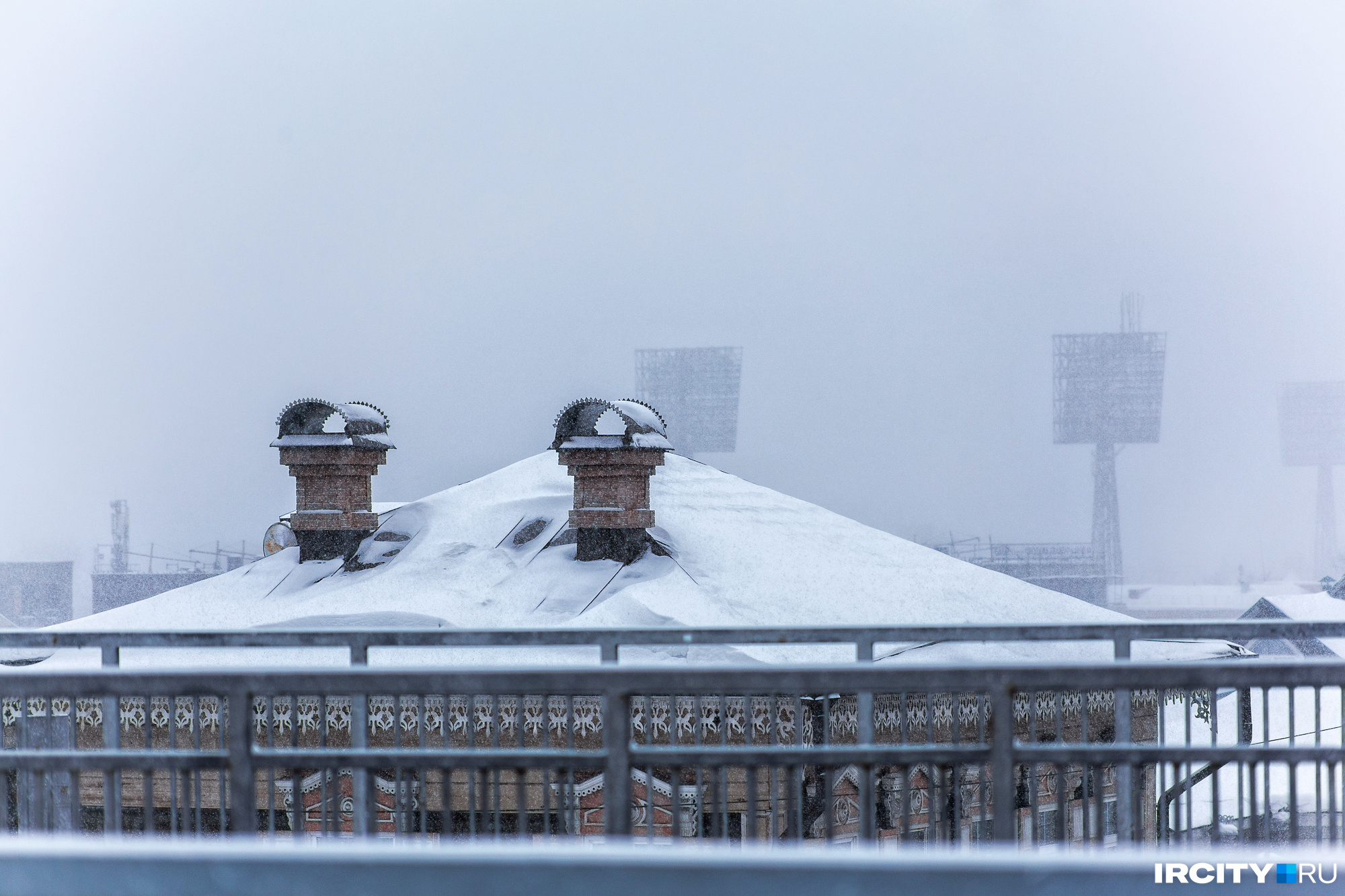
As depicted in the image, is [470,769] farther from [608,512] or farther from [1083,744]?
[608,512]

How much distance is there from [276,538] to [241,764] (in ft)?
56.2

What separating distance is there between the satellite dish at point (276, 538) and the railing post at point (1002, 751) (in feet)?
57.5

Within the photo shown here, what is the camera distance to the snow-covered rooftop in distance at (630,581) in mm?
14414

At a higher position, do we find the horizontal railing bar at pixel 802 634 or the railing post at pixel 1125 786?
the horizontal railing bar at pixel 802 634

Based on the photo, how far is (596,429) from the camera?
1628 cm

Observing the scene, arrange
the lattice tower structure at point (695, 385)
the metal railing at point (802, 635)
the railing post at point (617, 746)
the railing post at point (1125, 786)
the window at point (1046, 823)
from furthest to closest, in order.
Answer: the lattice tower structure at point (695, 385), the window at point (1046, 823), the metal railing at point (802, 635), the railing post at point (1125, 786), the railing post at point (617, 746)

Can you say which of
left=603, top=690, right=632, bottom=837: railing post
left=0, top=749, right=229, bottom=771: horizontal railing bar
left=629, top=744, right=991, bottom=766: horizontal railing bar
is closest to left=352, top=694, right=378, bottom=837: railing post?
left=0, top=749, right=229, bottom=771: horizontal railing bar

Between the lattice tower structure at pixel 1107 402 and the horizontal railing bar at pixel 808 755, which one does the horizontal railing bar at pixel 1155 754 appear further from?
the lattice tower structure at pixel 1107 402

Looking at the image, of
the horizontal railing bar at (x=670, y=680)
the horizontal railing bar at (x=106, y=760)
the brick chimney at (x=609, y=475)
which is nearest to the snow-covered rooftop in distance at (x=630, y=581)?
the brick chimney at (x=609, y=475)

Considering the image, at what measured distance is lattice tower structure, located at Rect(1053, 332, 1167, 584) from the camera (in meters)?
93.4

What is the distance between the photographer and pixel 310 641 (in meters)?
7.46

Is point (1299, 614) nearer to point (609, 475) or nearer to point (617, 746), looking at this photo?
point (609, 475)

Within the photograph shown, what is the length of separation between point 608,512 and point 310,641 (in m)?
8.61

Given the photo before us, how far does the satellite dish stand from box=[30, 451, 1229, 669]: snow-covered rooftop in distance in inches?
68.2
